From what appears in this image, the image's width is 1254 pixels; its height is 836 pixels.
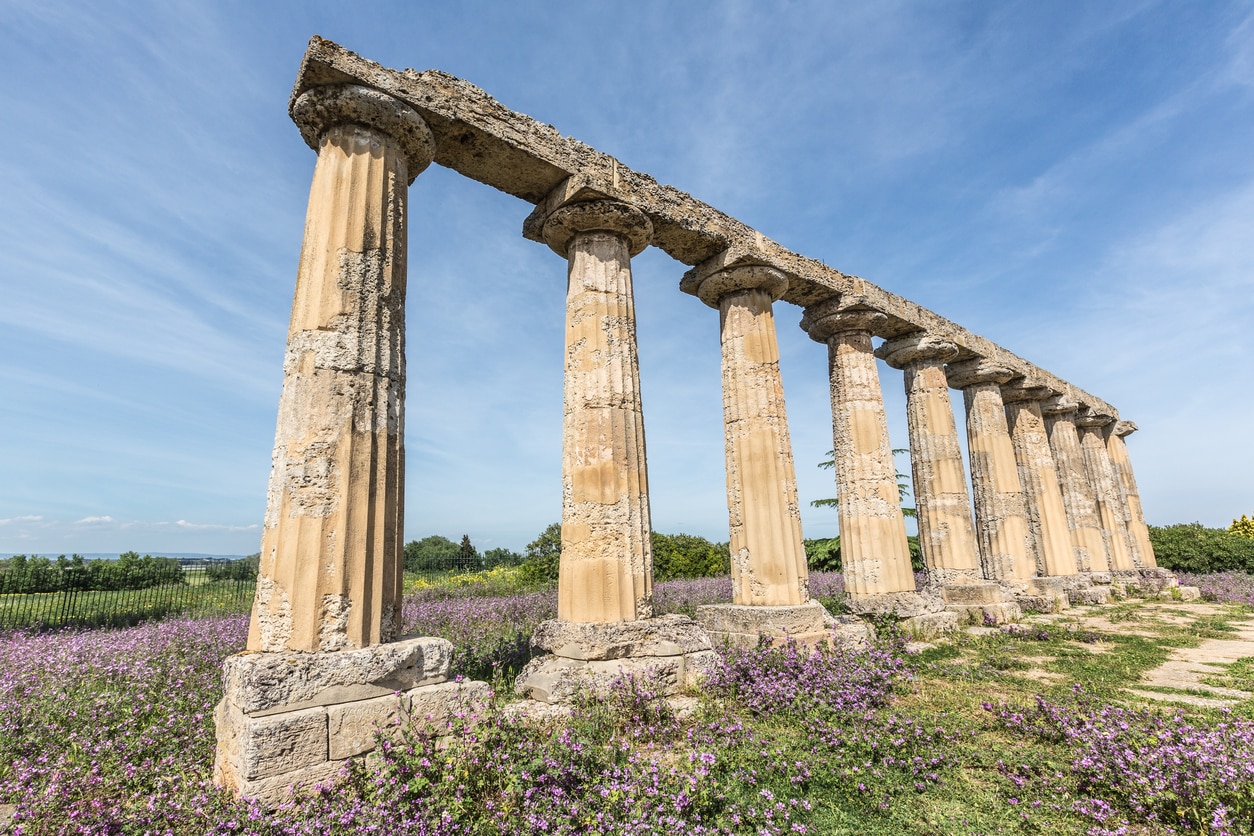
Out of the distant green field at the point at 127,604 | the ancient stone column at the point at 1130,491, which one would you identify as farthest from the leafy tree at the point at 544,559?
the ancient stone column at the point at 1130,491

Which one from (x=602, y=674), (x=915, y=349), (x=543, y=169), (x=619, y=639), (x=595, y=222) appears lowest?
(x=602, y=674)

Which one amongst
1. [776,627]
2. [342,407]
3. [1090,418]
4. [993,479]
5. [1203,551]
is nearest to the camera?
[342,407]

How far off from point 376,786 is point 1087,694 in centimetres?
697

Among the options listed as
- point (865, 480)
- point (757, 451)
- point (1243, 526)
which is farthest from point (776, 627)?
point (1243, 526)

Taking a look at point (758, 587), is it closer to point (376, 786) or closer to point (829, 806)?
point (829, 806)

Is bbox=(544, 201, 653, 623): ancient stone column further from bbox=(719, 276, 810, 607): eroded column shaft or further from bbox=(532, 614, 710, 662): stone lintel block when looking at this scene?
bbox=(719, 276, 810, 607): eroded column shaft

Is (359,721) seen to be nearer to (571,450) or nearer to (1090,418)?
(571,450)

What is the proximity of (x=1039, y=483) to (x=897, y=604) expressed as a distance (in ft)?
28.8

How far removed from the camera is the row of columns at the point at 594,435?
5023mm

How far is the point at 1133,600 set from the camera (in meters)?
17.2

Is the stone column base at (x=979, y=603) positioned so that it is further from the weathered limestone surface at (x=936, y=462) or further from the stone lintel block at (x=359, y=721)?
the stone lintel block at (x=359, y=721)

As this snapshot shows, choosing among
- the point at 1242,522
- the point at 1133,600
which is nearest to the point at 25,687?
the point at 1133,600

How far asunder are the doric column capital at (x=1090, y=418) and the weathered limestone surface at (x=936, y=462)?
9585mm

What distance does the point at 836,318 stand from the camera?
37.2 ft
